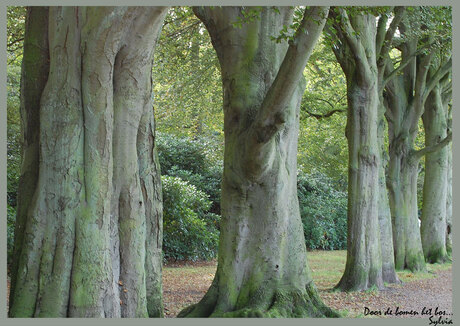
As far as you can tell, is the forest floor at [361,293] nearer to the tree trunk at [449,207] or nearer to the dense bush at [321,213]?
the tree trunk at [449,207]

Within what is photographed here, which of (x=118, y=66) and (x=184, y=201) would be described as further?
(x=184, y=201)

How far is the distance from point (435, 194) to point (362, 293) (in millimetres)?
8525

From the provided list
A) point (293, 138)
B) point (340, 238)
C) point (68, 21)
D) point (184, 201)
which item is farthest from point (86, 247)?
point (340, 238)

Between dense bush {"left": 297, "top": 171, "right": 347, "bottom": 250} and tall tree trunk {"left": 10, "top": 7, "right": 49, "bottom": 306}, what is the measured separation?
1837cm

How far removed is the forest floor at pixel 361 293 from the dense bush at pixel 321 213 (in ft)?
19.9

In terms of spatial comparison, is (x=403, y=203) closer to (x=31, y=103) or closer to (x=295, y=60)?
(x=295, y=60)

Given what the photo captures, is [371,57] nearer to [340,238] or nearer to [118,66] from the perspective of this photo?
[118,66]

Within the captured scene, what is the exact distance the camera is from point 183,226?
18.2m

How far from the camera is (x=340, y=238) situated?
85.9 ft

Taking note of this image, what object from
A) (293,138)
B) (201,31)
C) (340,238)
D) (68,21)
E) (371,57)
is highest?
(201,31)

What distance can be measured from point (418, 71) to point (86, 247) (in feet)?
43.6

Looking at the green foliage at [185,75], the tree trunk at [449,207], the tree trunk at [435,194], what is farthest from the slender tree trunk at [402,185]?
the green foliage at [185,75]

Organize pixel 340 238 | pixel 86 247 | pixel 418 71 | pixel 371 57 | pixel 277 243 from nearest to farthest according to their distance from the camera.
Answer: pixel 86 247 → pixel 277 243 → pixel 371 57 → pixel 418 71 → pixel 340 238

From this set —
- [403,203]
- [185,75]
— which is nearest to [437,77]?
[403,203]
